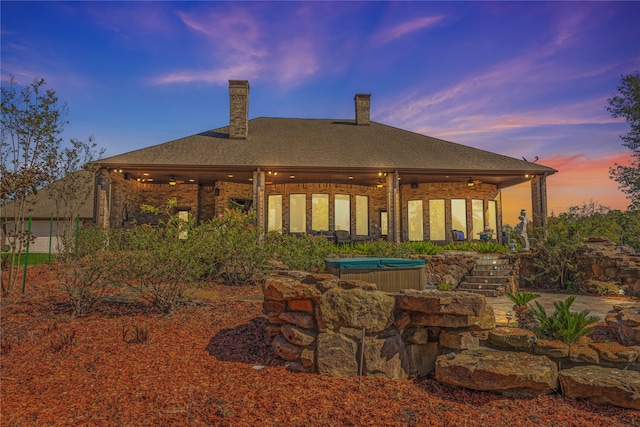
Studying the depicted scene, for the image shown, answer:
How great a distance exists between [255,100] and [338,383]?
1588 cm

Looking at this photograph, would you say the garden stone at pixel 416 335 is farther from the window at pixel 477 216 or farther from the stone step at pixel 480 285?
the window at pixel 477 216

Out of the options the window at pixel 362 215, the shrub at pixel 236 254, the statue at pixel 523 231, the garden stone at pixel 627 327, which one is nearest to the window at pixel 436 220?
the window at pixel 362 215

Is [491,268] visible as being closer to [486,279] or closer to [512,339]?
[486,279]

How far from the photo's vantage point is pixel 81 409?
2814 millimetres

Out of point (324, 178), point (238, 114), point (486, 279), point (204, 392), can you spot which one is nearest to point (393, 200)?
point (324, 178)

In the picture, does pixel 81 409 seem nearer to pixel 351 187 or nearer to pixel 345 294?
pixel 345 294

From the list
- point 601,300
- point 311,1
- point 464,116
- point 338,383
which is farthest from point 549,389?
point 464,116

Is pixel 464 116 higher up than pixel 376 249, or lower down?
higher up

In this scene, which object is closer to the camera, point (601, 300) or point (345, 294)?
point (345, 294)

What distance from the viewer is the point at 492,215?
17.4m

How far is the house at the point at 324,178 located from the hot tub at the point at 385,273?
8667 millimetres

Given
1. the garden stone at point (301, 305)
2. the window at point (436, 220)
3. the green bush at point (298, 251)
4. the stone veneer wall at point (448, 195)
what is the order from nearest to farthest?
the garden stone at point (301, 305), the green bush at point (298, 251), the stone veneer wall at point (448, 195), the window at point (436, 220)

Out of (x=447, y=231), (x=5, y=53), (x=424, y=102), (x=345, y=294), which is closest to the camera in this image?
(x=345, y=294)

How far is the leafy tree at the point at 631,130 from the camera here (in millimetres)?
16406
